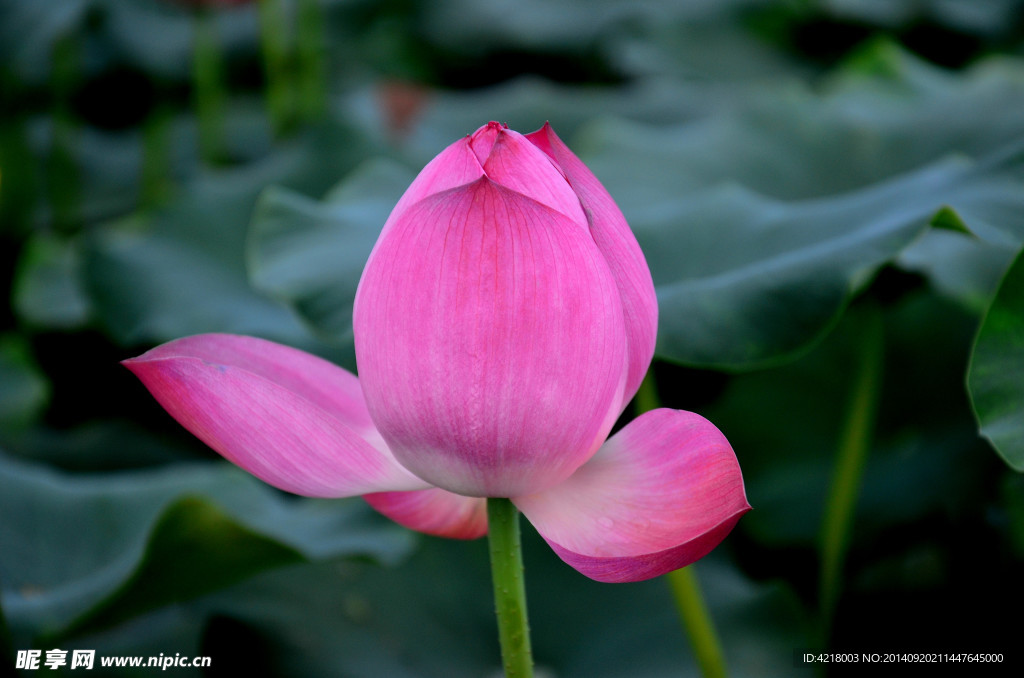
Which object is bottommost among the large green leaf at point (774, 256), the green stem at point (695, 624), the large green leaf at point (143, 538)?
the large green leaf at point (143, 538)

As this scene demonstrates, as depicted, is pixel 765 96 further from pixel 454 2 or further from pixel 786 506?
pixel 454 2

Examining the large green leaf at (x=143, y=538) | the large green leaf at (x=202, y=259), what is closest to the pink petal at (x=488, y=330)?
the large green leaf at (x=143, y=538)

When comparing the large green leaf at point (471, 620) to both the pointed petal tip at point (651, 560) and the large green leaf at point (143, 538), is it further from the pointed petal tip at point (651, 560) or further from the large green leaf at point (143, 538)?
the pointed petal tip at point (651, 560)

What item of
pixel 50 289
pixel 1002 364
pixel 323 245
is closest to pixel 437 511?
pixel 1002 364

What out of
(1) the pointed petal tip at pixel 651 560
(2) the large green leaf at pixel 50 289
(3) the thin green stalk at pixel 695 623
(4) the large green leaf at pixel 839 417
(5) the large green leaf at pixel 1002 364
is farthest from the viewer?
(2) the large green leaf at pixel 50 289

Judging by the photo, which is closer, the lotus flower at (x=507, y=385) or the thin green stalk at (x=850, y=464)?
the lotus flower at (x=507, y=385)

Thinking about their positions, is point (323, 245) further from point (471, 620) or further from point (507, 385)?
point (507, 385)

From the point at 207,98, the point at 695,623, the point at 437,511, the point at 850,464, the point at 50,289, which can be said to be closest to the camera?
the point at 437,511
